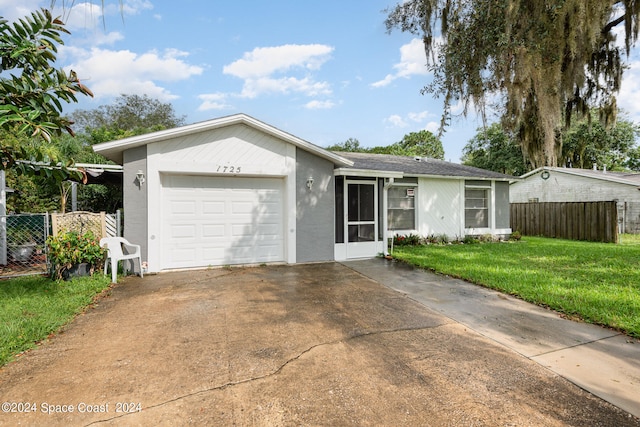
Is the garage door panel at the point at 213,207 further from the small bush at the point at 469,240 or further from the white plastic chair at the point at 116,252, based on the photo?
the small bush at the point at 469,240

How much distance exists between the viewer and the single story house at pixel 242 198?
681cm

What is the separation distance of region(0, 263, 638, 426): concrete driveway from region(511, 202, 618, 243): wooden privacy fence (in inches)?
480

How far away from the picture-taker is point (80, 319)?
166 inches

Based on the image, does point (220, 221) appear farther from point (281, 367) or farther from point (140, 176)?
point (281, 367)

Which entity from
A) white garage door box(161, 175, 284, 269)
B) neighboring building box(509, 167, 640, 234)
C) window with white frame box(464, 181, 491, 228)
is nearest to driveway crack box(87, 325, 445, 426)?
white garage door box(161, 175, 284, 269)

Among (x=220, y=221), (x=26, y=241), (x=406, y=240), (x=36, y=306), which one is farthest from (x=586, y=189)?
(x=26, y=241)

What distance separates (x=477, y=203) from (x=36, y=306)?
13.3m

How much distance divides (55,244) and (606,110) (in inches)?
492

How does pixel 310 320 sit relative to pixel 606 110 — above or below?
below

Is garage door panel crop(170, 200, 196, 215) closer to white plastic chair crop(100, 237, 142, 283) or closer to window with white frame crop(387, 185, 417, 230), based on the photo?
white plastic chair crop(100, 237, 142, 283)

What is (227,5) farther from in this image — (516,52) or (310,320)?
(310,320)

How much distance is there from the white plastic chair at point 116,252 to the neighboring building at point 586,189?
59.2ft

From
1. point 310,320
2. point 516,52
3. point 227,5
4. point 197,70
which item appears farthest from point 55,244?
point 197,70

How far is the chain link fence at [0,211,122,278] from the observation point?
7.03 m
